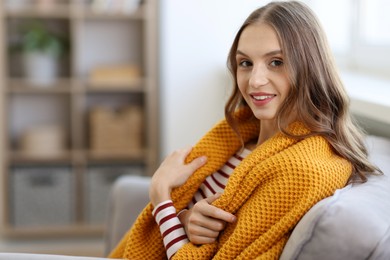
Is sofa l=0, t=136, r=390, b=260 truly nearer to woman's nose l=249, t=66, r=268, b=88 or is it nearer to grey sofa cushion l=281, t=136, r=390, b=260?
grey sofa cushion l=281, t=136, r=390, b=260

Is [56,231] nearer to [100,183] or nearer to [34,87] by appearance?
[100,183]

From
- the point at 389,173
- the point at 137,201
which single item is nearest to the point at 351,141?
the point at 389,173

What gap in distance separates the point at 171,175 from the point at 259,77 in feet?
1.15

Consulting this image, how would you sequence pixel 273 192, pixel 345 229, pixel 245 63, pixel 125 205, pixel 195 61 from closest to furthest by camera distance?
pixel 345 229 → pixel 273 192 → pixel 245 63 → pixel 125 205 → pixel 195 61

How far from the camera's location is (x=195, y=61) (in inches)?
146

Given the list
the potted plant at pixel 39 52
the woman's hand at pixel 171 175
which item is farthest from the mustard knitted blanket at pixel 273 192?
the potted plant at pixel 39 52

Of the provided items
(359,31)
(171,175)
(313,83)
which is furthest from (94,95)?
(313,83)

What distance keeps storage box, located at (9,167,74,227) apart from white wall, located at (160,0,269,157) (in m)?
0.59

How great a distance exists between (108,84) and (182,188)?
2.16 meters

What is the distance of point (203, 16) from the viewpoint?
3.69 m

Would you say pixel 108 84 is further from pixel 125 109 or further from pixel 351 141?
pixel 351 141

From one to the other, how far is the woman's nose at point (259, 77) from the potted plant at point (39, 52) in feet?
7.88

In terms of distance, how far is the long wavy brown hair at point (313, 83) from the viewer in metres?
1.54

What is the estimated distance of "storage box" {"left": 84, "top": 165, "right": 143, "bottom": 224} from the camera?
388 centimetres
